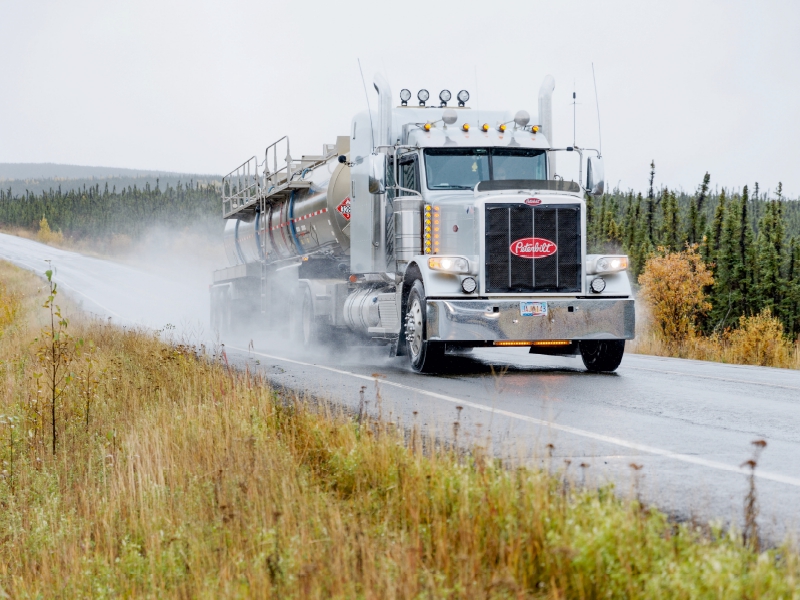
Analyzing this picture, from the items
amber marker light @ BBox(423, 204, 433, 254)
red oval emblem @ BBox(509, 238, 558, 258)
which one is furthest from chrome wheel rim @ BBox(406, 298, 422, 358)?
red oval emblem @ BBox(509, 238, 558, 258)

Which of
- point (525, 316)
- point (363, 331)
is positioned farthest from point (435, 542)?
point (363, 331)

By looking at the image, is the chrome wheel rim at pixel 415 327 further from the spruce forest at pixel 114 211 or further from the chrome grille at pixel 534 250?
the spruce forest at pixel 114 211

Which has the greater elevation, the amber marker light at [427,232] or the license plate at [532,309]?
the amber marker light at [427,232]

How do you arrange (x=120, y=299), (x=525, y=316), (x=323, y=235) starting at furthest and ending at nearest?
(x=120, y=299), (x=323, y=235), (x=525, y=316)

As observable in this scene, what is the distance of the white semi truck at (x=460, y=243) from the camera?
495 inches

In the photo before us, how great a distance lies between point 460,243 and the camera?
43.0 ft

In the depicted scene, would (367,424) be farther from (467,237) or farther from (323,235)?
(323,235)

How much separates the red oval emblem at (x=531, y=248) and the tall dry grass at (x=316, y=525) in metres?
4.63

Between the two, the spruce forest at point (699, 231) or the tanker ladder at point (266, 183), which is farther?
the spruce forest at point (699, 231)

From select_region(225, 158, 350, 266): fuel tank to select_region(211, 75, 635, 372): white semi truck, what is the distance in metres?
0.04

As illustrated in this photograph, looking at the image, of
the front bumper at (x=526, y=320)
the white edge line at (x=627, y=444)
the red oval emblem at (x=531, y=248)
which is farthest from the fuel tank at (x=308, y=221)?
the white edge line at (x=627, y=444)

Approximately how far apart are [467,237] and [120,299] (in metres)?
39.6

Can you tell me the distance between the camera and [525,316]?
492 inches

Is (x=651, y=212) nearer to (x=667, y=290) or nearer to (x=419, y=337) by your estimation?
(x=667, y=290)
